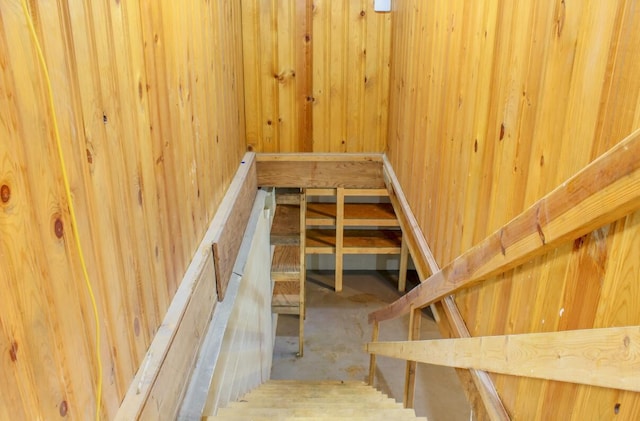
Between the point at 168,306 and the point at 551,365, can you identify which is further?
the point at 168,306

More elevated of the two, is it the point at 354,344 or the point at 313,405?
the point at 313,405

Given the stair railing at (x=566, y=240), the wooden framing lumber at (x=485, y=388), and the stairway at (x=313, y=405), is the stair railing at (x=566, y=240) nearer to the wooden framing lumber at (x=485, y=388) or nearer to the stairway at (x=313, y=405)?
A: the wooden framing lumber at (x=485, y=388)

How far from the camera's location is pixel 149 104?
63.1 inches

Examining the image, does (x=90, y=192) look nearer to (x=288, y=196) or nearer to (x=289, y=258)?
(x=288, y=196)

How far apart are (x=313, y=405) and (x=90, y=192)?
7.34ft

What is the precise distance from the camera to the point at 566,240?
108cm

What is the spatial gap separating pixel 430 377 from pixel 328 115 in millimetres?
2753

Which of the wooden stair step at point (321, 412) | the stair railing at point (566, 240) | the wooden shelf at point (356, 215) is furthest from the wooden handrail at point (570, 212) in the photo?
the wooden shelf at point (356, 215)

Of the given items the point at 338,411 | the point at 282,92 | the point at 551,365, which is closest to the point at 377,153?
the point at 282,92

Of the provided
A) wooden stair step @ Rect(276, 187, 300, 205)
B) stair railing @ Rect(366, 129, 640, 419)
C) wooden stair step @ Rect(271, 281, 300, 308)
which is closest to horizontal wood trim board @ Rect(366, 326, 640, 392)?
stair railing @ Rect(366, 129, 640, 419)

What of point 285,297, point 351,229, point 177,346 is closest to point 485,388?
point 177,346

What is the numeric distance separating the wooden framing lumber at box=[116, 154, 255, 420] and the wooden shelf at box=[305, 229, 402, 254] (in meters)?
3.68

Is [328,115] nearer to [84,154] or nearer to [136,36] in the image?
[136,36]

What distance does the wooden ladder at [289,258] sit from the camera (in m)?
4.72
